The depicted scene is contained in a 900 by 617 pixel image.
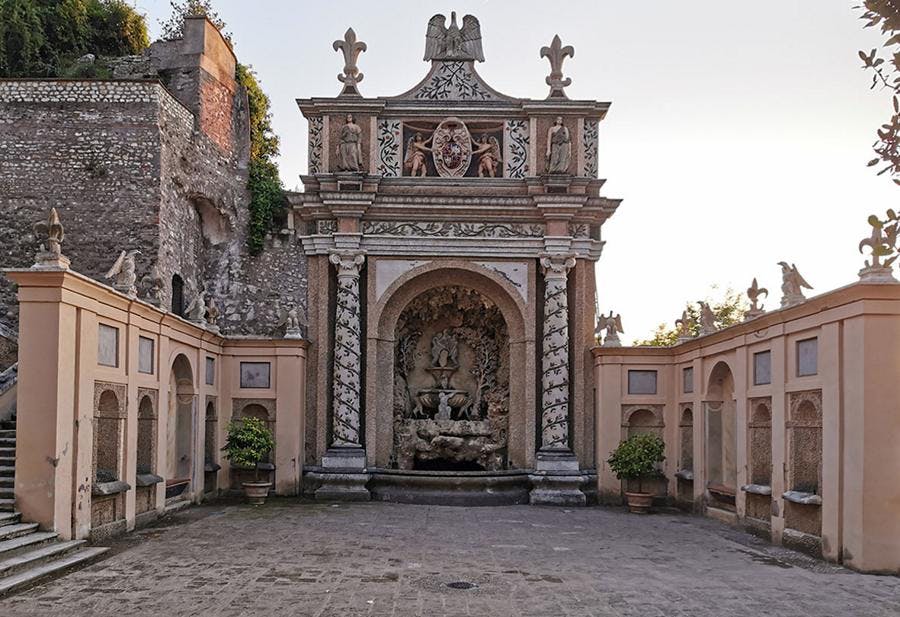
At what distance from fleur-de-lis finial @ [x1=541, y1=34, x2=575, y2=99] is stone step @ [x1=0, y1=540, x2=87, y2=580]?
13.7 m

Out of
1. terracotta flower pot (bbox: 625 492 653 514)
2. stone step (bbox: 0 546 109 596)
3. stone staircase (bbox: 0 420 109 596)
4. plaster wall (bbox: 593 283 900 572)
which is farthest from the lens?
terracotta flower pot (bbox: 625 492 653 514)

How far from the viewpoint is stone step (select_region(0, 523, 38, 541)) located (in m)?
10.6

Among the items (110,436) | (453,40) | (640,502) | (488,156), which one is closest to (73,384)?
(110,436)

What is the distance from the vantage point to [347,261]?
20.3m

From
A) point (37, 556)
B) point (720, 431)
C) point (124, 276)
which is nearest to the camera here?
point (37, 556)

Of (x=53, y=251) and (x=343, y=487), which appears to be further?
(x=343, y=487)

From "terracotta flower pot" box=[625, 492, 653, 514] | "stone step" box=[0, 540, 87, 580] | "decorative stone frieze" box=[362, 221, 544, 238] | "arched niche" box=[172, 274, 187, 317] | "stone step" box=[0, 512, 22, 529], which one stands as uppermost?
"decorative stone frieze" box=[362, 221, 544, 238]

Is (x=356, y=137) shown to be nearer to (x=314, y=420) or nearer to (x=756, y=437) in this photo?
(x=314, y=420)

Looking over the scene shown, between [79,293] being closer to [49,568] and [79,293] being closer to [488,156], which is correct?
[49,568]

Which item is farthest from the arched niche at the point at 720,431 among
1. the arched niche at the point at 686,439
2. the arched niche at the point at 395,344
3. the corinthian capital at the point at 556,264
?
the corinthian capital at the point at 556,264

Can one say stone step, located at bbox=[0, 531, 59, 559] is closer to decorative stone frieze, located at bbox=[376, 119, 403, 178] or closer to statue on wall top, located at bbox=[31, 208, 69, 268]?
statue on wall top, located at bbox=[31, 208, 69, 268]

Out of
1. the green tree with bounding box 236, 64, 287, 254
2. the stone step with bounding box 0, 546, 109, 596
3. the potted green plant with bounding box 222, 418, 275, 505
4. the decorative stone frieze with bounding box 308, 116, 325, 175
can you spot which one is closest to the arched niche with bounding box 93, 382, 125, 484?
the stone step with bounding box 0, 546, 109, 596

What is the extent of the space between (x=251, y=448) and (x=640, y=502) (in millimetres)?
7460

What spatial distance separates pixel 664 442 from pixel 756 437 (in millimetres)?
4393
